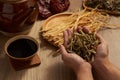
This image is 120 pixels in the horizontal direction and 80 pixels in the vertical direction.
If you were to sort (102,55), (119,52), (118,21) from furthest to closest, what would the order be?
(118,21) < (119,52) < (102,55)

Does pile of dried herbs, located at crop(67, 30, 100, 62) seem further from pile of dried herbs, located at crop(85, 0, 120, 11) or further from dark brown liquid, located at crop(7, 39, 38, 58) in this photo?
pile of dried herbs, located at crop(85, 0, 120, 11)

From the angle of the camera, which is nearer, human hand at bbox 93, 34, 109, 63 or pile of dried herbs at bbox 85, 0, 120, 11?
human hand at bbox 93, 34, 109, 63

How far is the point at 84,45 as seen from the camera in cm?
84

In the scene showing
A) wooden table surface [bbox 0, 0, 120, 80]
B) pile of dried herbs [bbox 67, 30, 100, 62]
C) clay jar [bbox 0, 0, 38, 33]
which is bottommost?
wooden table surface [bbox 0, 0, 120, 80]

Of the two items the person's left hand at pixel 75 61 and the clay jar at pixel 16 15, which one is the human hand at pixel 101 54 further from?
the clay jar at pixel 16 15

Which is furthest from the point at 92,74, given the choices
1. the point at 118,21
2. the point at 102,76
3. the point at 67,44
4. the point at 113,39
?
the point at 118,21

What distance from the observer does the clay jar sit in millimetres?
872

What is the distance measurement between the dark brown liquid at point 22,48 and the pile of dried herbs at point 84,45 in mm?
141

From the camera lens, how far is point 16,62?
0.86m

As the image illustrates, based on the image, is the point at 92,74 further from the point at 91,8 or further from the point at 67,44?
the point at 91,8

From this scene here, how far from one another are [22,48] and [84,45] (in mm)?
240

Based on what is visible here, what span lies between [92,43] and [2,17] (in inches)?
14.9

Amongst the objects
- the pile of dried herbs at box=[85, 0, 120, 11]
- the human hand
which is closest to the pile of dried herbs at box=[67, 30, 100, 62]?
the human hand

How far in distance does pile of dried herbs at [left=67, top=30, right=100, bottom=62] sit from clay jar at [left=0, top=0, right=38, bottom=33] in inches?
8.2
